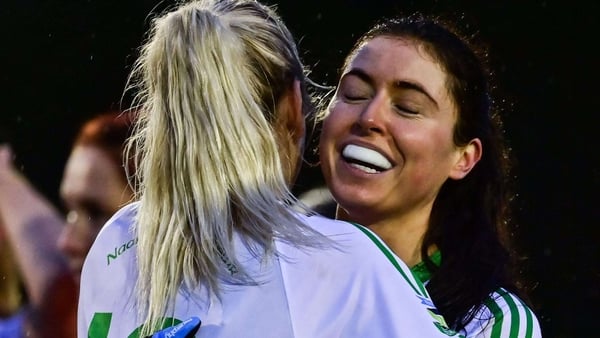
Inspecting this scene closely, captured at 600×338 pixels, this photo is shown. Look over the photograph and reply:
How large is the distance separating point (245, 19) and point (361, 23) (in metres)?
1.84

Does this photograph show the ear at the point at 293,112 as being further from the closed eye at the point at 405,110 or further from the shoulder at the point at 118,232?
the closed eye at the point at 405,110

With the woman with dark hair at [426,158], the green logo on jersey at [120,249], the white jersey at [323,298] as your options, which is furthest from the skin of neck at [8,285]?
the white jersey at [323,298]

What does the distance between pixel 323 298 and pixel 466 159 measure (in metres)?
0.99

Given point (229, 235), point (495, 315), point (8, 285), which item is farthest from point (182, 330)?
point (8, 285)

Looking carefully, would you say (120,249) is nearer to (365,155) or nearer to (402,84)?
(365,155)

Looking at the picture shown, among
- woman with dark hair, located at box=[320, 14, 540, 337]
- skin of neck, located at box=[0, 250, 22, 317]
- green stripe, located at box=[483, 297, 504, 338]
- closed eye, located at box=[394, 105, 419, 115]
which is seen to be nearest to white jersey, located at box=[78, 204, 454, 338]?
green stripe, located at box=[483, 297, 504, 338]

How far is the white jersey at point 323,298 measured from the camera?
5.26 feet

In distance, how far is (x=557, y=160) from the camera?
3529 millimetres

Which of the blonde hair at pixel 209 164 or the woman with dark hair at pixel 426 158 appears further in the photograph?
the woman with dark hair at pixel 426 158

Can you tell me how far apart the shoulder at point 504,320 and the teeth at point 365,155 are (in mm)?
352

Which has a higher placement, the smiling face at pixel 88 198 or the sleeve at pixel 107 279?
the sleeve at pixel 107 279

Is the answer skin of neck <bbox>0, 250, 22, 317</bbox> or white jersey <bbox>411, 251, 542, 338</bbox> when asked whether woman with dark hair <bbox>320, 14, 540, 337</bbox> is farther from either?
skin of neck <bbox>0, 250, 22, 317</bbox>

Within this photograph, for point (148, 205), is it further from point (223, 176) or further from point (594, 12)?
point (594, 12)

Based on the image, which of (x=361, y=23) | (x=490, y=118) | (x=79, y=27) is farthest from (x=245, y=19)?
(x=79, y=27)
